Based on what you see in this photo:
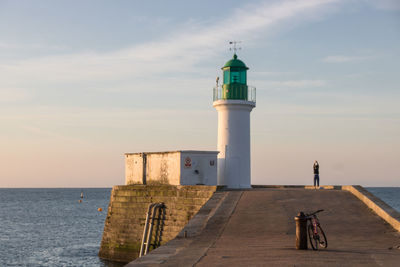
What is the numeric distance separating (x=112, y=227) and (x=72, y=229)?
27.6 meters

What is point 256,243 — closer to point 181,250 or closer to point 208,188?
point 181,250

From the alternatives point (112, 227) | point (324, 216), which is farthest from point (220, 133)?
point (324, 216)

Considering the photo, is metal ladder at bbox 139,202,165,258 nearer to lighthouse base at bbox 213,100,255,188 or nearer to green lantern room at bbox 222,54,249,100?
lighthouse base at bbox 213,100,255,188

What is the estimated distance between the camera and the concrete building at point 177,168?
26.9m

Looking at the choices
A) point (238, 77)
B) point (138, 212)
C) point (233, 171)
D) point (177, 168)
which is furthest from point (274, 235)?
point (238, 77)

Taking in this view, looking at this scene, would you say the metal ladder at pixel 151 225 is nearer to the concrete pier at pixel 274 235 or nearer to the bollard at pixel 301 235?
the concrete pier at pixel 274 235

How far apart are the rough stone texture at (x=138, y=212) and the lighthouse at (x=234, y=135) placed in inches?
196

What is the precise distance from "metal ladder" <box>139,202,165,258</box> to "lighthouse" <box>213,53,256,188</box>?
531 cm

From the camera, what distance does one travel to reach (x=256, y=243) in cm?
1399

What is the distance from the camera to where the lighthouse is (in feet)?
96.8

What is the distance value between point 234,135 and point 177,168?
14.7 feet

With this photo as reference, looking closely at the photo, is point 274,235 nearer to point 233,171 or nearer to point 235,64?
point 233,171

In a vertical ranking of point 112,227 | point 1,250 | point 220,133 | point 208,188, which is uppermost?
point 220,133

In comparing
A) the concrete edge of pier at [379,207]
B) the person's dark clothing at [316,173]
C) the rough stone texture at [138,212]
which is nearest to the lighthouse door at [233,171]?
the person's dark clothing at [316,173]
